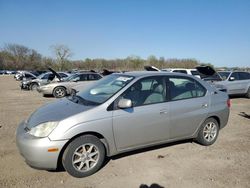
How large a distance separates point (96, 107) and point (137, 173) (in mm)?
1257

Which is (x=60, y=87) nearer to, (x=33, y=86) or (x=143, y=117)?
(x=33, y=86)

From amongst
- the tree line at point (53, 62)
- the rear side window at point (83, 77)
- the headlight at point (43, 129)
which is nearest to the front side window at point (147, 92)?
the headlight at point (43, 129)

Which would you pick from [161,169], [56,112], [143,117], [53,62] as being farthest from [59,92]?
[53,62]

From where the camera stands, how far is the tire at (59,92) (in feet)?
44.9

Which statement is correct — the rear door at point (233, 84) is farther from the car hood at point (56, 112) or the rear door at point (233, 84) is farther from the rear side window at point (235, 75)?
the car hood at point (56, 112)

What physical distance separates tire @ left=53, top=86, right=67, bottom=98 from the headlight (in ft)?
34.1

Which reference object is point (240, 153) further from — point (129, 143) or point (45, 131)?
point (45, 131)

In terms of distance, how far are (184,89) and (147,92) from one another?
0.90m

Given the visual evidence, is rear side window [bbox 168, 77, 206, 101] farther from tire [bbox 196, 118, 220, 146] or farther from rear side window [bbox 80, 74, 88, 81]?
rear side window [bbox 80, 74, 88, 81]

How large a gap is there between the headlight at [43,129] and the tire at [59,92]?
10.4 m

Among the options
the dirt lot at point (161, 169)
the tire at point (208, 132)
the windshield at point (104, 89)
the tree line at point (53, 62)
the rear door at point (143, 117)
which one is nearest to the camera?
the dirt lot at point (161, 169)

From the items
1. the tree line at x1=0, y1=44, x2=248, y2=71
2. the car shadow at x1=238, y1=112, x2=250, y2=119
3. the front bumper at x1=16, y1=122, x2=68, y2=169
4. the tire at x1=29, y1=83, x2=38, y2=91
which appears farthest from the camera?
the tree line at x1=0, y1=44, x2=248, y2=71

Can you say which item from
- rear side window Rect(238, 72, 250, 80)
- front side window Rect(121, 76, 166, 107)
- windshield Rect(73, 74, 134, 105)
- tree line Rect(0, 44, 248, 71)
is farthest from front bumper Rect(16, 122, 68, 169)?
tree line Rect(0, 44, 248, 71)

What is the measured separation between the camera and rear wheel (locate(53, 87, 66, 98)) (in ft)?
44.9
